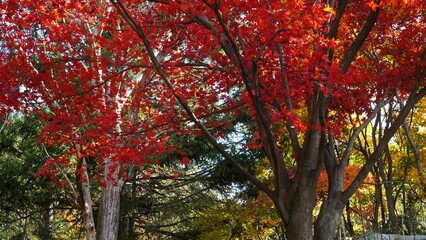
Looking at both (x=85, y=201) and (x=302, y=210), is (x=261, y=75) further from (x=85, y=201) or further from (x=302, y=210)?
(x=85, y=201)

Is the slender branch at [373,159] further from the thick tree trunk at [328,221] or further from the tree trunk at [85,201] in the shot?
the tree trunk at [85,201]

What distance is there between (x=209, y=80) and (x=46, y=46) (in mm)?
4872

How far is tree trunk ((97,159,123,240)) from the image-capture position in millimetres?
9352

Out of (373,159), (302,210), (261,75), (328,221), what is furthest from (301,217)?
(261,75)

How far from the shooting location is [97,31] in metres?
10.5

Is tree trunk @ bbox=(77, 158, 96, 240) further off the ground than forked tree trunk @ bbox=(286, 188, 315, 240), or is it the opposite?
tree trunk @ bbox=(77, 158, 96, 240)

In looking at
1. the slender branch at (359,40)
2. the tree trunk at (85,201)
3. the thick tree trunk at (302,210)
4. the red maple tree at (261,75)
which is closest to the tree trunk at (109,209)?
the red maple tree at (261,75)

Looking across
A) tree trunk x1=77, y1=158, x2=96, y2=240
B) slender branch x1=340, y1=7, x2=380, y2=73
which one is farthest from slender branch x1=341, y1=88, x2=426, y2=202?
tree trunk x1=77, y1=158, x2=96, y2=240

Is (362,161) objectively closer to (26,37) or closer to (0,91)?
(26,37)

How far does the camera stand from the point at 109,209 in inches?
372

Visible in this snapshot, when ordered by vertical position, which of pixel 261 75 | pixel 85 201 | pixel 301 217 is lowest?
pixel 301 217

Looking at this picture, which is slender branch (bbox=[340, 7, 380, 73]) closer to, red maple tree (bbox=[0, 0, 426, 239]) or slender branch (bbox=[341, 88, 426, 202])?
red maple tree (bbox=[0, 0, 426, 239])

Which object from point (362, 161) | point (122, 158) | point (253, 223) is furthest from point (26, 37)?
point (362, 161)

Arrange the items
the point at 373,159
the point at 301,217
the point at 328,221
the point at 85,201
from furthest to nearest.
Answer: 1. the point at 85,201
2. the point at 373,159
3. the point at 328,221
4. the point at 301,217
